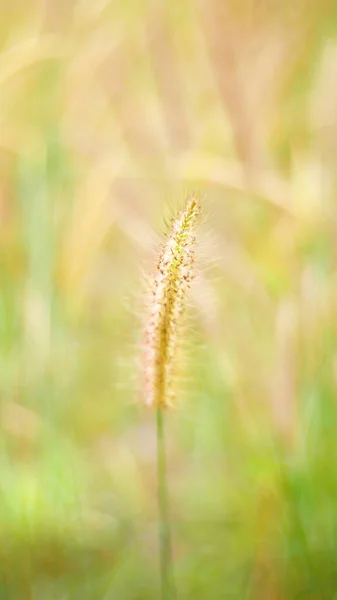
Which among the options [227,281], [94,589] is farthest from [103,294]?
[94,589]

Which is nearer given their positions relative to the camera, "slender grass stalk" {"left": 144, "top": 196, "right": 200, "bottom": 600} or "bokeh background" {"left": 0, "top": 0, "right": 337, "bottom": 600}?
"slender grass stalk" {"left": 144, "top": 196, "right": 200, "bottom": 600}

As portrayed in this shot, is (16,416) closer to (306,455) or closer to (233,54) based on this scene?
(306,455)

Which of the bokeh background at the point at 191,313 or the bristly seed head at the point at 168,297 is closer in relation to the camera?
the bristly seed head at the point at 168,297

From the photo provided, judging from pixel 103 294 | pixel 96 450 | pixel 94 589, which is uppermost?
pixel 103 294
